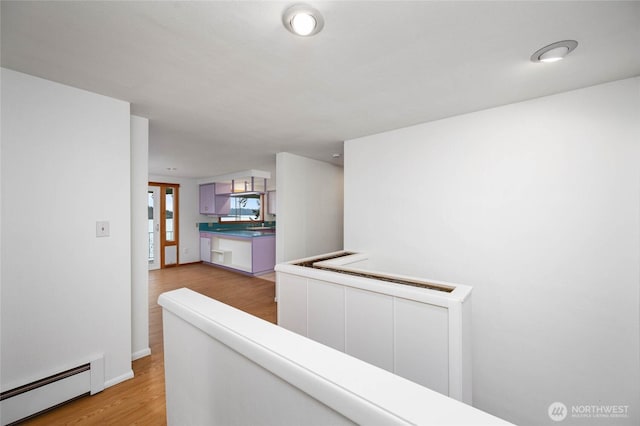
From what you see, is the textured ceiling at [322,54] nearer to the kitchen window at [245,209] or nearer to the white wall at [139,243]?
the white wall at [139,243]

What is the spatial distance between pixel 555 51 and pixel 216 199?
20.7ft

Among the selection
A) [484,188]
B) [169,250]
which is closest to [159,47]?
[484,188]

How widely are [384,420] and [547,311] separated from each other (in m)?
2.20

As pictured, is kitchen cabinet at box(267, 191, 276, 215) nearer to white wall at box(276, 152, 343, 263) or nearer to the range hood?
the range hood

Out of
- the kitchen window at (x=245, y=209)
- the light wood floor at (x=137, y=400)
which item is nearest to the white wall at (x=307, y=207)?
the light wood floor at (x=137, y=400)

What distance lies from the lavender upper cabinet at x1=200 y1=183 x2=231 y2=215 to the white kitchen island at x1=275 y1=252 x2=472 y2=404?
181 inches

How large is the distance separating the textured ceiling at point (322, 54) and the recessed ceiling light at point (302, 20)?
0.03m

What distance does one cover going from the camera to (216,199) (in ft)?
20.4

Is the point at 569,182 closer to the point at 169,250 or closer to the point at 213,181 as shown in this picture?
the point at 213,181

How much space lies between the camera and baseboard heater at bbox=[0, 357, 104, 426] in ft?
4.99

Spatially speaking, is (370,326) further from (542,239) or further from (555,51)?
(555,51)

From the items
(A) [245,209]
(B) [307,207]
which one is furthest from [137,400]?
(A) [245,209]

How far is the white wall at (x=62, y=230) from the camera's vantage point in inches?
61.7

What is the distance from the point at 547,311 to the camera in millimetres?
1921
